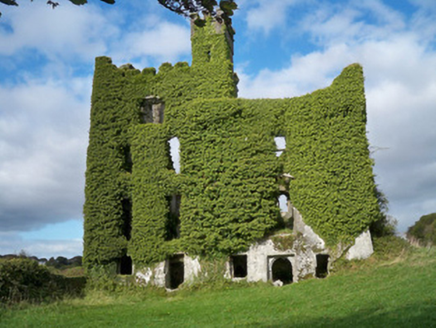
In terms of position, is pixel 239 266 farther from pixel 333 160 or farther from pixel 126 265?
pixel 333 160

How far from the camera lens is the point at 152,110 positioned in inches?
1138

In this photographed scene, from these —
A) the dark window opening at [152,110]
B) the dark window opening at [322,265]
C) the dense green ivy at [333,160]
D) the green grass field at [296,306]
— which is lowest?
the green grass field at [296,306]

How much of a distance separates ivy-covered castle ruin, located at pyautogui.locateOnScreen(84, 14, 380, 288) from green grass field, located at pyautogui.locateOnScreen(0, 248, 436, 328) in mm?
2182

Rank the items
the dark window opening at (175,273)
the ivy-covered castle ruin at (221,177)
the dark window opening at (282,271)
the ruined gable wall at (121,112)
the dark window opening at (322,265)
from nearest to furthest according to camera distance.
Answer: the ivy-covered castle ruin at (221,177), the dark window opening at (322,265), the ruined gable wall at (121,112), the dark window opening at (175,273), the dark window opening at (282,271)

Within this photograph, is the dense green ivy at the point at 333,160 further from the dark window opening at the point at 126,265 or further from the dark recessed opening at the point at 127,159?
the dark window opening at the point at 126,265

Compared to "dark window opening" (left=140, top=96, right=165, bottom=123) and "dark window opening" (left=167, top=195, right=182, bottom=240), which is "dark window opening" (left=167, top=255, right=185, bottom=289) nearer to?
"dark window opening" (left=167, top=195, right=182, bottom=240)

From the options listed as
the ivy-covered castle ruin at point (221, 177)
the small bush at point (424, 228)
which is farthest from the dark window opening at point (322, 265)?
the small bush at point (424, 228)

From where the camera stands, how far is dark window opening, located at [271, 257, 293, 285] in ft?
85.9

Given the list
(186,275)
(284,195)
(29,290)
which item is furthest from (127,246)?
(284,195)

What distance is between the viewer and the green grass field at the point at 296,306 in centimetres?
1201

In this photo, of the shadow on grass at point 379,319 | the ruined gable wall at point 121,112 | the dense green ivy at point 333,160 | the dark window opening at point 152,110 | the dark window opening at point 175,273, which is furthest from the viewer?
the dark window opening at point 152,110

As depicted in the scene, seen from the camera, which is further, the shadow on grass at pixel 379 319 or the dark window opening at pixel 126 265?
the dark window opening at pixel 126 265

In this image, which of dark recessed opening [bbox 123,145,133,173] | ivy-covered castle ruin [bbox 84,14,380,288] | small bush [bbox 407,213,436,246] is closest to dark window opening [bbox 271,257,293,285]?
ivy-covered castle ruin [bbox 84,14,380,288]

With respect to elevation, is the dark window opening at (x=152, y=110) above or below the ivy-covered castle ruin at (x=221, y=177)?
above
